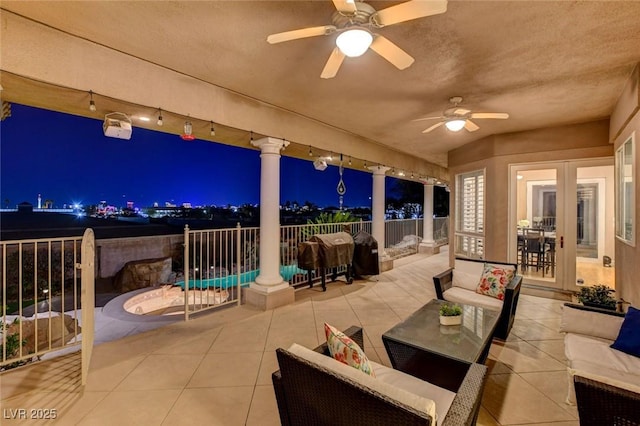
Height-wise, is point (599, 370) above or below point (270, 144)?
below

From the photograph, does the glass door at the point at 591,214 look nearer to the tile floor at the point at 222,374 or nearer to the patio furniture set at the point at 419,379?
the tile floor at the point at 222,374

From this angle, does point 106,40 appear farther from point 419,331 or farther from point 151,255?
point 151,255

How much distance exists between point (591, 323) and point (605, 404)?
1511 millimetres

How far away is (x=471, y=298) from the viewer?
11.0 ft

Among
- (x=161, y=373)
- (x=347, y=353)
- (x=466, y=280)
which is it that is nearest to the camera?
(x=347, y=353)

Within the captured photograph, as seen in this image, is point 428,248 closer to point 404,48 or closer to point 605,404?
point 404,48

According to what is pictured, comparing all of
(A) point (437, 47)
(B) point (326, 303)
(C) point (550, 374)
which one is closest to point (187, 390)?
(B) point (326, 303)

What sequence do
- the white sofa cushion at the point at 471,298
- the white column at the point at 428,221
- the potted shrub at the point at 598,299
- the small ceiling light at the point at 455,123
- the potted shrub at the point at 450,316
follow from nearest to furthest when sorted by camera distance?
the potted shrub at the point at 450,316 < the potted shrub at the point at 598,299 < the white sofa cushion at the point at 471,298 < the small ceiling light at the point at 455,123 < the white column at the point at 428,221

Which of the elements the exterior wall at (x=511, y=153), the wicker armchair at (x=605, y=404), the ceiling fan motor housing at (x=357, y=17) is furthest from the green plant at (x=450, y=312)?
the exterior wall at (x=511, y=153)

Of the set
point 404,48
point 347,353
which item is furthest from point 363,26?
point 347,353

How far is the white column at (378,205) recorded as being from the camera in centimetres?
635

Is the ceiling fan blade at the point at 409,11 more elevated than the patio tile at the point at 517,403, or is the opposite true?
the ceiling fan blade at the point at 409,11

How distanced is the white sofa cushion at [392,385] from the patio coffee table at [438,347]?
48cm

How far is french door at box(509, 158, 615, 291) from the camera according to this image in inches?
180
